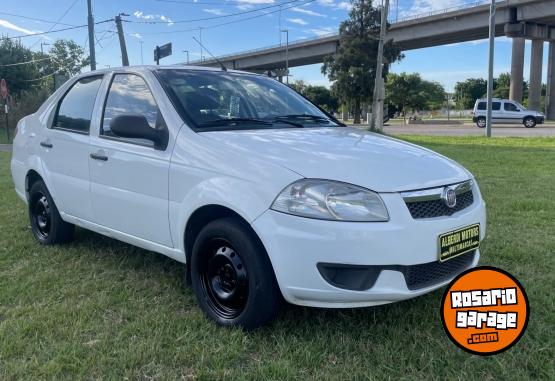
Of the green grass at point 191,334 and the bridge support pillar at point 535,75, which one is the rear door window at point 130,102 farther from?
the bridge support pillar at point 535,75

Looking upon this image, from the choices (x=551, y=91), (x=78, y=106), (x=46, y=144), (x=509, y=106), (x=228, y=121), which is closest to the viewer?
(x=228, y=121)

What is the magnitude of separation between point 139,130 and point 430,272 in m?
1.94

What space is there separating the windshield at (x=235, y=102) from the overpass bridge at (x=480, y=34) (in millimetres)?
30680

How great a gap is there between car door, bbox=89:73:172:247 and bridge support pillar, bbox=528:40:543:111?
50.0 m

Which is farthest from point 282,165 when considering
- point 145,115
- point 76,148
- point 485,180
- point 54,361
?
point 485,180

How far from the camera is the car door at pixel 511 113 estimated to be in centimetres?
3116

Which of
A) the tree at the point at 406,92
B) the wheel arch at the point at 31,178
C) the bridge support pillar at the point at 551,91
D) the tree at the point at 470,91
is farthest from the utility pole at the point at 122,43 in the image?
the tree at the point at 470,91

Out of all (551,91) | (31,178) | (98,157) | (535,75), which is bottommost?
(31,178)

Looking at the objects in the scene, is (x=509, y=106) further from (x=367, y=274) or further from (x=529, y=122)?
(x=367, y=274)

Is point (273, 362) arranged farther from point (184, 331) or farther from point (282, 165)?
point (282, 165)

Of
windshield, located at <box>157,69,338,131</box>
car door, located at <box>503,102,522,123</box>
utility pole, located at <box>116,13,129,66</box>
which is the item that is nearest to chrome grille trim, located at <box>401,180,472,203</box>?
windshield, located at <box>157,69,338,131</box>

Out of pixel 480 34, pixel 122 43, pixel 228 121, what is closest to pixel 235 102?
pixel 228 121

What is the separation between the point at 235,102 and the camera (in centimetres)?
369

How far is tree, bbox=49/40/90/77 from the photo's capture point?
61594 mm
